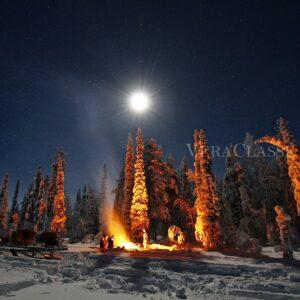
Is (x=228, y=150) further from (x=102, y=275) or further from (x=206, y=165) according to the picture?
(x=102, y=275)

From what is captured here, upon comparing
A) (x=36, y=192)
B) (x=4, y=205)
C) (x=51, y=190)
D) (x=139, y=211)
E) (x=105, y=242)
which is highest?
(x=36, y=192)

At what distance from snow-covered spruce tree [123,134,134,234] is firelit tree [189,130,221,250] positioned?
→ 11663 mm

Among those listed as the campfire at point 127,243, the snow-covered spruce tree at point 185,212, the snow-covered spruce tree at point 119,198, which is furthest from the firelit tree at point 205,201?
the snow-covered spruce tree at point 119,198

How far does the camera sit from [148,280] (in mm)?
12312

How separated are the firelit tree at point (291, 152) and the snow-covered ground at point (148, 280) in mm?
6894

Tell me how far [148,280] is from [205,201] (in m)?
17.3

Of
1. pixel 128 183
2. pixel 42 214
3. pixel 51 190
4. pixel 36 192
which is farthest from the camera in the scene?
pixel 36 192

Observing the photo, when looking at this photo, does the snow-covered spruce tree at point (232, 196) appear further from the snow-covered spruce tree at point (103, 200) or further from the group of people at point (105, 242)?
the snow-covered spruce tree at point (103, 200)

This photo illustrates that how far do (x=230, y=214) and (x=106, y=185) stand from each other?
98.1 feet

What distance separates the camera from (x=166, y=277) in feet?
43.5

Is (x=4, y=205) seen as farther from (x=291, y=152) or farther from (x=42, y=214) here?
(x=291, y=152)

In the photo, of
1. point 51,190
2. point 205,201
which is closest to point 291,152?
point 205,201

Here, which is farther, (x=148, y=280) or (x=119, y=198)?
(x=119, y=198)

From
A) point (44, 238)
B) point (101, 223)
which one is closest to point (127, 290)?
point (44, 238)
